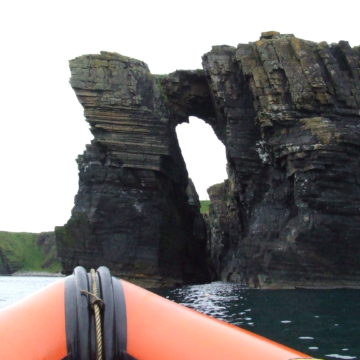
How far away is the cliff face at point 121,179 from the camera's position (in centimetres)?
4356

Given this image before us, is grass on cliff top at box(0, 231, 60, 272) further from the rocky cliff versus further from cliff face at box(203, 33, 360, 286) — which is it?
cliff face at box(203, 33, 360, 286)

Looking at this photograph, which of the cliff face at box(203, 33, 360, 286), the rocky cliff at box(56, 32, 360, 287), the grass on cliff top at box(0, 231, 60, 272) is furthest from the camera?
the grass on cliff top at box(0, 231, 60, 272)

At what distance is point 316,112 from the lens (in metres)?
39.1

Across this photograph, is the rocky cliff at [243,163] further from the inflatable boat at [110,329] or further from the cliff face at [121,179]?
the inflatable boat at [110,329]

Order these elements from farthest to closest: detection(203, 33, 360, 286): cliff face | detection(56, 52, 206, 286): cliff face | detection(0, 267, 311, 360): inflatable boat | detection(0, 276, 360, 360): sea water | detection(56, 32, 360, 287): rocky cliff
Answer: detection(56, 52, 206, 286): cliff face, detection(56, 32, 360, 287): rocky cliff, detection(203, 33, 360, 286): cliff face, detection(0, 276, 360, 360): sea water, detection(0, 267, 311, 360): inflatable boat

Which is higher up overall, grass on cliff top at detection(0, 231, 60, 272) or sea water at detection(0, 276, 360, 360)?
sea water at detection(0, 276, 360, 360)

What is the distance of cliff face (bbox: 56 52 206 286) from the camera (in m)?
43.6

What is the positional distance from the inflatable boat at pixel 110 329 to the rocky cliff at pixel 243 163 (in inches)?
1341

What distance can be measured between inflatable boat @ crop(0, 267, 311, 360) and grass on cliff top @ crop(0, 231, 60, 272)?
537 ft

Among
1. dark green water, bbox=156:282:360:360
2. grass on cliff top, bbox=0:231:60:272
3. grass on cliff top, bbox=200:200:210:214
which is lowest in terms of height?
grass on cliff top, bbox=0:231:60:272

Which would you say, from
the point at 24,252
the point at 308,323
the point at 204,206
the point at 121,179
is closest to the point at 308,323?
the point at 308,323

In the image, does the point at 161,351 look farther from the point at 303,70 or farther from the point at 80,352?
the point at 303,70

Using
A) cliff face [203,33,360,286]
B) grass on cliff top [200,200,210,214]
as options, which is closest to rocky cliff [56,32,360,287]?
cliff face [203,33,360,286]

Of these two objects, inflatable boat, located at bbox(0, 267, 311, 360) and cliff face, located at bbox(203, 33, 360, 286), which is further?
cliff face, located at bbox(203, 33, 360, 286)
